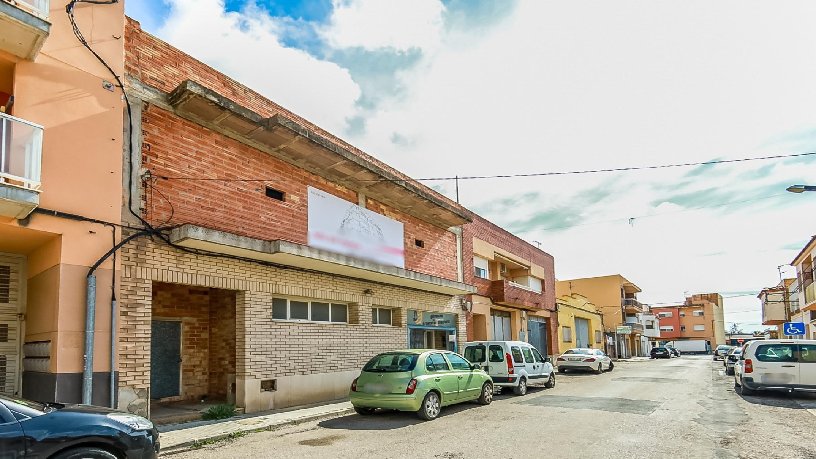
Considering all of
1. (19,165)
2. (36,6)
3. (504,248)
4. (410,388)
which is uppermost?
(36,6)

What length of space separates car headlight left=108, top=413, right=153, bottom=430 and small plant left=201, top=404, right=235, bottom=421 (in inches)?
202

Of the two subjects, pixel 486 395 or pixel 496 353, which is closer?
pixel 486 395

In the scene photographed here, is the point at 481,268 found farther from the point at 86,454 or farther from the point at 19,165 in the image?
the point at 86,454

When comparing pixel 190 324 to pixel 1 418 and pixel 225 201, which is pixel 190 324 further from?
pixel 1 418

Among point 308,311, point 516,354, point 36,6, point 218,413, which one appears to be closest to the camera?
point 36,6

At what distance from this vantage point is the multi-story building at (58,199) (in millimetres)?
8070

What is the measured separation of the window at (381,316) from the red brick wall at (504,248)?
5.77 m

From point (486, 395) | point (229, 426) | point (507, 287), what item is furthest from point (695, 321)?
point (229, 426)

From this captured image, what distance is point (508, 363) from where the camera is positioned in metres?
15.6

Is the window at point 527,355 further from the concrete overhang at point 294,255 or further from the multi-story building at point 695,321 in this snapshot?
the multi-story building at point 695,321

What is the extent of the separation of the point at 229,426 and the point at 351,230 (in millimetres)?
6548

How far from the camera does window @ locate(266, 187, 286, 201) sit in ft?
42.3

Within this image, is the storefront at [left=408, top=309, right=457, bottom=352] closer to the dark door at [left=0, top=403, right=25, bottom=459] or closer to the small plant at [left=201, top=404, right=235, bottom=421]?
the small plant at [left=201, top=404, right=235, bottom=421]

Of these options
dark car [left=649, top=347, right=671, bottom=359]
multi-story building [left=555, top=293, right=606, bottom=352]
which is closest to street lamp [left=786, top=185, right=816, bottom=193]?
multi-story building [left=555, top=293, right=606, bottom=352]
